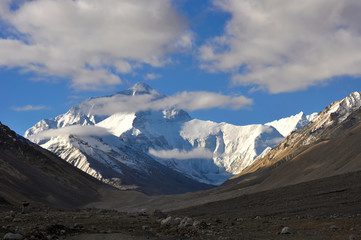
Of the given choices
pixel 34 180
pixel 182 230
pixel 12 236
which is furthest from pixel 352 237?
pixel 34 180

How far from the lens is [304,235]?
93.4 feet

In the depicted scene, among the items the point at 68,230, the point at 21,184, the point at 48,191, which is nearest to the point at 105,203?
the point at 48,191

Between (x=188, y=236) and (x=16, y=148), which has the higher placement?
(x=16, y=148)

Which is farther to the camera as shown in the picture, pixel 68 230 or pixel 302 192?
pixel 302 192

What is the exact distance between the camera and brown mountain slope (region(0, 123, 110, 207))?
116m

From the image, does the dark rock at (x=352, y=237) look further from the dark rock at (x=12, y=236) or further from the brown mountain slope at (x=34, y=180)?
the brown mountain slope at (x=34, y=180)

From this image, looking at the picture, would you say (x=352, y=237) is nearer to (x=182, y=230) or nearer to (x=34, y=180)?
(x=182, y=230)

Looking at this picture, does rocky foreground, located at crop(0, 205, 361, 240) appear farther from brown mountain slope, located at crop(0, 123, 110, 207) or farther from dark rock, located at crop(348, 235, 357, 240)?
brown mountain slope, located at crop(0, 123, 110, 207)

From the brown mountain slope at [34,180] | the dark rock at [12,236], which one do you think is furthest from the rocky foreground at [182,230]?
the brown mountain slope at [34,180]

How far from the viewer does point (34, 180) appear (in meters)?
138

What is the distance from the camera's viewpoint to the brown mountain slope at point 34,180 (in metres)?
116

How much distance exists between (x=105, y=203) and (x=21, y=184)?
52274 millimetres

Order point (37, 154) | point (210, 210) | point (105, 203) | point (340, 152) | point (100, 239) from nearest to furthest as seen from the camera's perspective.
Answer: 1. point (100, 239)
2. point (210, 210)
3. point (340, 152)
4. point (105, 203)
5. point (37, 154)

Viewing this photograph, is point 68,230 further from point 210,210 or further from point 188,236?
point 210,210
